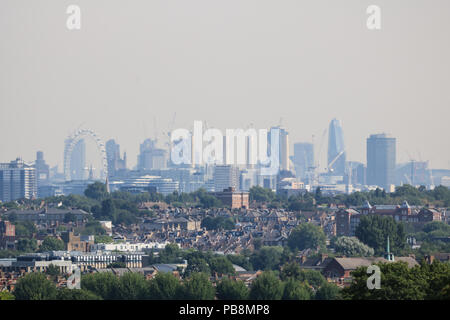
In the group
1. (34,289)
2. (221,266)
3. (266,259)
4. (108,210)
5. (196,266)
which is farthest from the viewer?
(108,210)

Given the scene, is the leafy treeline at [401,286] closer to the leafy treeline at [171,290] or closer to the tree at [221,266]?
the leafy treeline at [171,290]

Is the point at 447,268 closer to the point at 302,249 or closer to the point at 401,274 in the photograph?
the point at 401,274

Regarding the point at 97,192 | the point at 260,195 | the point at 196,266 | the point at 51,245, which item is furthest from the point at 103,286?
the point at 97,192

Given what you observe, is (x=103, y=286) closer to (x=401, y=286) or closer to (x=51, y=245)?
(x=401, y=286)
